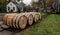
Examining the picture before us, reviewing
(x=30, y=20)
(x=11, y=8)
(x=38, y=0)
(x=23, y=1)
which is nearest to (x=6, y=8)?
(x=11, y=8)

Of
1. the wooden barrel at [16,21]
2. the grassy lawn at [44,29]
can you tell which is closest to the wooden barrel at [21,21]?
the wooden barrel at [16,21]

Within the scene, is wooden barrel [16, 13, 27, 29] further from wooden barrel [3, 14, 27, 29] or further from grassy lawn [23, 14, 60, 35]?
grassy lawn [23, 14, 60, 35]

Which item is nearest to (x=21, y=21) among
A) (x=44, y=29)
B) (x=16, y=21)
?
(x=16, y=21)

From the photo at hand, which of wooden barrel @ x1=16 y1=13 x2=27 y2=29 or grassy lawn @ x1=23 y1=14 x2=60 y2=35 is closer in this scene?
grassy lawn @ x1=23 y1=14 x2=60 y2=35

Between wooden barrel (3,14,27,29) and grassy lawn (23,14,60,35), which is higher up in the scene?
wooden barrel (3,14,27,29)

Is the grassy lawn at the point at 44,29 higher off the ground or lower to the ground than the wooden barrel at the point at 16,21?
Answer: lower

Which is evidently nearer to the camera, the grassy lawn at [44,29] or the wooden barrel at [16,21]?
the grassy lawn at [44,29]

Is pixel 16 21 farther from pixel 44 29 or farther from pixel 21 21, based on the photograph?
pixel 44 29

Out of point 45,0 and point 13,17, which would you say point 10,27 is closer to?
point 13,17

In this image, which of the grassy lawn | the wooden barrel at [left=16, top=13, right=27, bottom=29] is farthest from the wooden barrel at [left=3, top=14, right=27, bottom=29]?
the grassy lawn

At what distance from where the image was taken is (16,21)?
758 cm

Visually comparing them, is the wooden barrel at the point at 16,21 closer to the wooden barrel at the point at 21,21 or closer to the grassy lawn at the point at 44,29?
the wooden barrel at the point at 21,21

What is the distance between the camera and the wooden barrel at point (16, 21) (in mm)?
7600

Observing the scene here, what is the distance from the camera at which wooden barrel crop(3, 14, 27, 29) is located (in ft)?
24.9
